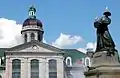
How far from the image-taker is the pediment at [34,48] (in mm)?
59688

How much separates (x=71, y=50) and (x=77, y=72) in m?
6.68

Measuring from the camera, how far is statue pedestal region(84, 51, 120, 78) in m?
11.6

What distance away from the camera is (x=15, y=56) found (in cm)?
5962

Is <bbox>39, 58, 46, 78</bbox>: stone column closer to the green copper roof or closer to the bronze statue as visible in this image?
the green copper roof

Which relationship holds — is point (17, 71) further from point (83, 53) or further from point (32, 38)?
point (83, 53)

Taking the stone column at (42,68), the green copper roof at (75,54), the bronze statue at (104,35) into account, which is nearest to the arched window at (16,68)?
the stone column at (42,68)

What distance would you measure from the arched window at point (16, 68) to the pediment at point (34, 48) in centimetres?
203

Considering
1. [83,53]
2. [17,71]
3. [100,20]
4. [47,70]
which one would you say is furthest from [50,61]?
[100,20]

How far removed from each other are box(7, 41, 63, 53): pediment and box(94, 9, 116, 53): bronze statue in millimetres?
47713

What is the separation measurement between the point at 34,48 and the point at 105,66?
48.7 m

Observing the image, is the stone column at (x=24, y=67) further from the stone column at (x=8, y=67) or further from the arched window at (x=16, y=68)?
the stone column at (x=8, y=67)

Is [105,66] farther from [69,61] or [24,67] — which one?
[69,61]

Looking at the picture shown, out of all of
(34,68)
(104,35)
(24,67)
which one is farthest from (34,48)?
(104,35)

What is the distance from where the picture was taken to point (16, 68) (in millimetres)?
59906
